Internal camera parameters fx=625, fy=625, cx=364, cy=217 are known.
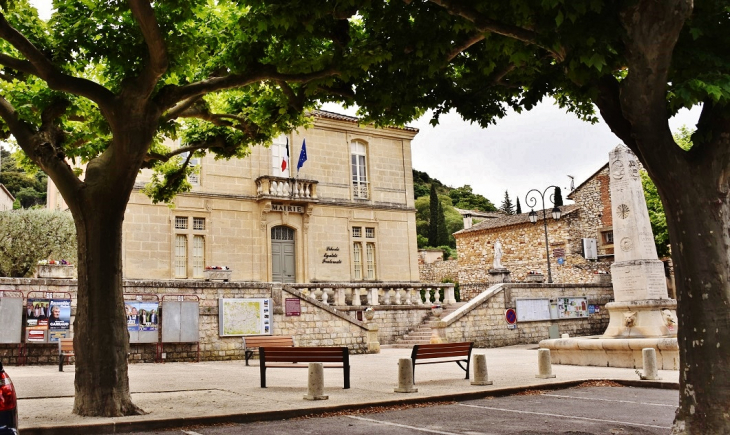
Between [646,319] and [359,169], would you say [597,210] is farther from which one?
[646,319]

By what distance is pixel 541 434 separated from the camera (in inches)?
267

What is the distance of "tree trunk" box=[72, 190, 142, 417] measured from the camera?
7.92m

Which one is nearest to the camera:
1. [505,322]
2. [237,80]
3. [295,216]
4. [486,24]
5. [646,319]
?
[486,24]

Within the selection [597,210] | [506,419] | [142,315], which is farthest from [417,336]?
[597,210]

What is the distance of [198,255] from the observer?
83.9 ft

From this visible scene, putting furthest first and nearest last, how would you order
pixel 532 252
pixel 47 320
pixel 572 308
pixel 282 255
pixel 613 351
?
pixel 532 252
pixel 282 255
pixel 572 308
pixel 47 320
pixel 613 351

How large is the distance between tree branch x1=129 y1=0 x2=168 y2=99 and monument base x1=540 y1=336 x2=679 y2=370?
10.7m

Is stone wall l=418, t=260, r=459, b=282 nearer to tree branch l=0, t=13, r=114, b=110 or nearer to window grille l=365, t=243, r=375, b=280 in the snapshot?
window grille l=365, t=243, r=375, b=280

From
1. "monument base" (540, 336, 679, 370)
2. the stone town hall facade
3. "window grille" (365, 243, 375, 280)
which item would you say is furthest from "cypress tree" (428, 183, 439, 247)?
"monument base" (540, 336, 679, 370)

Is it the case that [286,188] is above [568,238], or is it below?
above

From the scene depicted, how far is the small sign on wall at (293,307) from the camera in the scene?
20.2 metres

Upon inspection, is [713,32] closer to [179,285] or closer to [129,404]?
[129,404]

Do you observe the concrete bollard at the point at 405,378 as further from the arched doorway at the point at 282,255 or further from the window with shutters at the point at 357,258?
the window with shutters at the point at 357,258

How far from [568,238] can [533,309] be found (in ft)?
36.3
